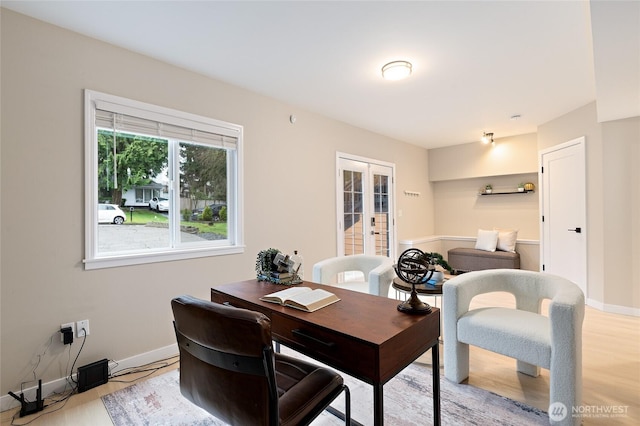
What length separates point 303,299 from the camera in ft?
4.89

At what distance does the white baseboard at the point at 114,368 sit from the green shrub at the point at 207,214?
3.78 feet

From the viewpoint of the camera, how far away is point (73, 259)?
216cm

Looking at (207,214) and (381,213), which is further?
(381,213)

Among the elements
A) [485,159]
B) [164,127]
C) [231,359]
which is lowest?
[231,359]

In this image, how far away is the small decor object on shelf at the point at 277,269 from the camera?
1984mm

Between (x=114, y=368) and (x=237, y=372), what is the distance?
6.35ft

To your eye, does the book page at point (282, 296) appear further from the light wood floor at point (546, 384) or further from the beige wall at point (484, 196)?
the beige wall at point (484, 196)

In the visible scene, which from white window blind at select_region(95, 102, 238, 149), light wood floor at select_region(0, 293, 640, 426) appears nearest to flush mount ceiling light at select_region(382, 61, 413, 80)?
white window blind at select_region(95, 102, 238, 149)

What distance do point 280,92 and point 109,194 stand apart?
1909mm

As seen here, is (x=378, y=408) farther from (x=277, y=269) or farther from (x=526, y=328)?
(x=526, y=328)

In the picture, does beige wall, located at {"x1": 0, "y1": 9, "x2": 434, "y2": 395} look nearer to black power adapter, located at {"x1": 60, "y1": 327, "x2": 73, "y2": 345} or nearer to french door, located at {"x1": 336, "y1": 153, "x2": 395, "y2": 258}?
black power adapter, located at {"x1": 60, "y1": 327, "x2": 73, "y2": 345}

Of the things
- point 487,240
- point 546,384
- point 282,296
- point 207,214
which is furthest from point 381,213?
point 282,296

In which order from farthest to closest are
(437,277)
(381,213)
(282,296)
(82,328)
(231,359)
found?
(381,213) < (437,277) < (82,328) < (282,296) < (231,359)

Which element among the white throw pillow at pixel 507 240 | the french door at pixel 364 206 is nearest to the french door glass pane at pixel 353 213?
the french door at pixel 364 206
